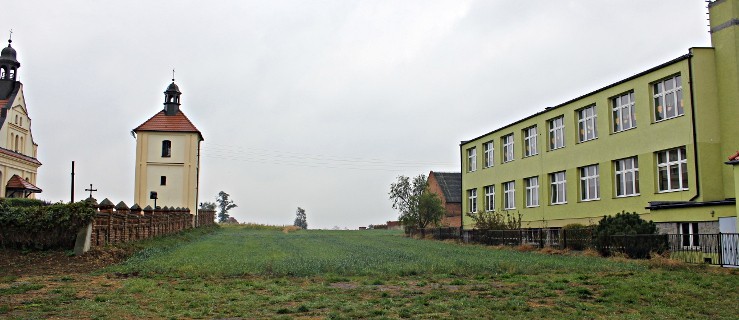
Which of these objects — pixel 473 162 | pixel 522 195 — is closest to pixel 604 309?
pixel 522 195

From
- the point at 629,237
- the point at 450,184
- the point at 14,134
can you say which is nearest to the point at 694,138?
the point at 629,237

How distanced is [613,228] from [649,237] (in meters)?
1.75

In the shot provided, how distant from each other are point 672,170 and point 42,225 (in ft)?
80.9

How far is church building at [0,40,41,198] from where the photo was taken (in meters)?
56.7

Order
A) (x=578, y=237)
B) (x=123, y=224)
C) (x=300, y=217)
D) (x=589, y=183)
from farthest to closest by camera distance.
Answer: (x=300, y=217) < (x=589, y=183) < (x=578, y=237) < (x=123, y=224)

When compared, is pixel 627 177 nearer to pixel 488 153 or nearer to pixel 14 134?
pixel 488 153

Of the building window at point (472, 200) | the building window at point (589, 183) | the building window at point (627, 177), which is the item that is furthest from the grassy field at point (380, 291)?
the building window at point (472, 200)

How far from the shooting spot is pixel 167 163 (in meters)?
60.8

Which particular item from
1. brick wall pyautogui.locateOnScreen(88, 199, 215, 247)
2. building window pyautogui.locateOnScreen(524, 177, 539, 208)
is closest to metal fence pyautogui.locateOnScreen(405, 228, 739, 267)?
building window pyautogui.locateOnScreen(524, 177, 539, 208)

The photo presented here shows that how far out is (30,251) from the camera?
815 inches

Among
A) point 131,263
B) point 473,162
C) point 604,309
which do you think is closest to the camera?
point 604,309

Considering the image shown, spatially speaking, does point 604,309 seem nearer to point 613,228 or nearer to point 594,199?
point 613,228

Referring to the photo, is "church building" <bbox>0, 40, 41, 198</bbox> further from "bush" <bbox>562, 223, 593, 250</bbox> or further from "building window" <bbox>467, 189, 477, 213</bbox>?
"bush" <bbox>562, 223, 593, 250</bbox>

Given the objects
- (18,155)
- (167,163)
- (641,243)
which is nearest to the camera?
(641,243)
